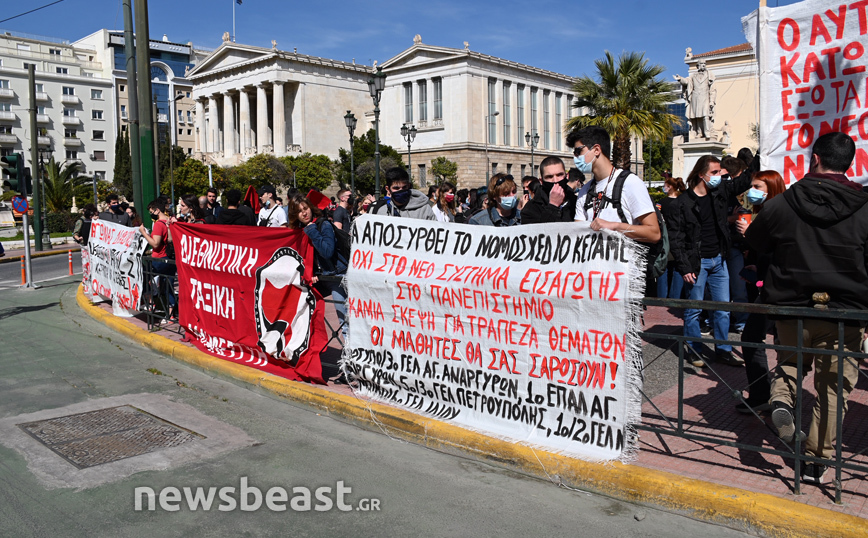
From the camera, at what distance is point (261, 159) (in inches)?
2591

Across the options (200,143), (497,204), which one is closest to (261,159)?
(200,143)

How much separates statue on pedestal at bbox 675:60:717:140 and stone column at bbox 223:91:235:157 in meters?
77.7

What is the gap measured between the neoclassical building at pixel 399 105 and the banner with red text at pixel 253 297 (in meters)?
65.5

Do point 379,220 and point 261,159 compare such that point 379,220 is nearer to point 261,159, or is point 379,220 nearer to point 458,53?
point 261,159

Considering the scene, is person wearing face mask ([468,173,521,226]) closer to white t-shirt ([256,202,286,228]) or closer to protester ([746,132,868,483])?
protester ([746,132,868,483])

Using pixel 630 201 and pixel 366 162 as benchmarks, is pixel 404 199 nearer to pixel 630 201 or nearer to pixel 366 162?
pixel 630 201

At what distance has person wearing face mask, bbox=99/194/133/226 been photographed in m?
12.8

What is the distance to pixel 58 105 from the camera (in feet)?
309

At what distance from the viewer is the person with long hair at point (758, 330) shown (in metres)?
5.12

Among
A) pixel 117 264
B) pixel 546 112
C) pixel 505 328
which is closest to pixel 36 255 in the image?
pixel 117 264

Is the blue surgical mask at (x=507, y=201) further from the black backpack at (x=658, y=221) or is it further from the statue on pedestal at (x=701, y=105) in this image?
the statue on pedestal at (x=701, y=105)

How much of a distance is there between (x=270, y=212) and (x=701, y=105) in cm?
1326

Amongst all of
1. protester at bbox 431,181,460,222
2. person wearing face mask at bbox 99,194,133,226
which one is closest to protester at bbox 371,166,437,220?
protester at bbox 431,181,460,222

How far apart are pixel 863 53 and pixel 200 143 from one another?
101m
